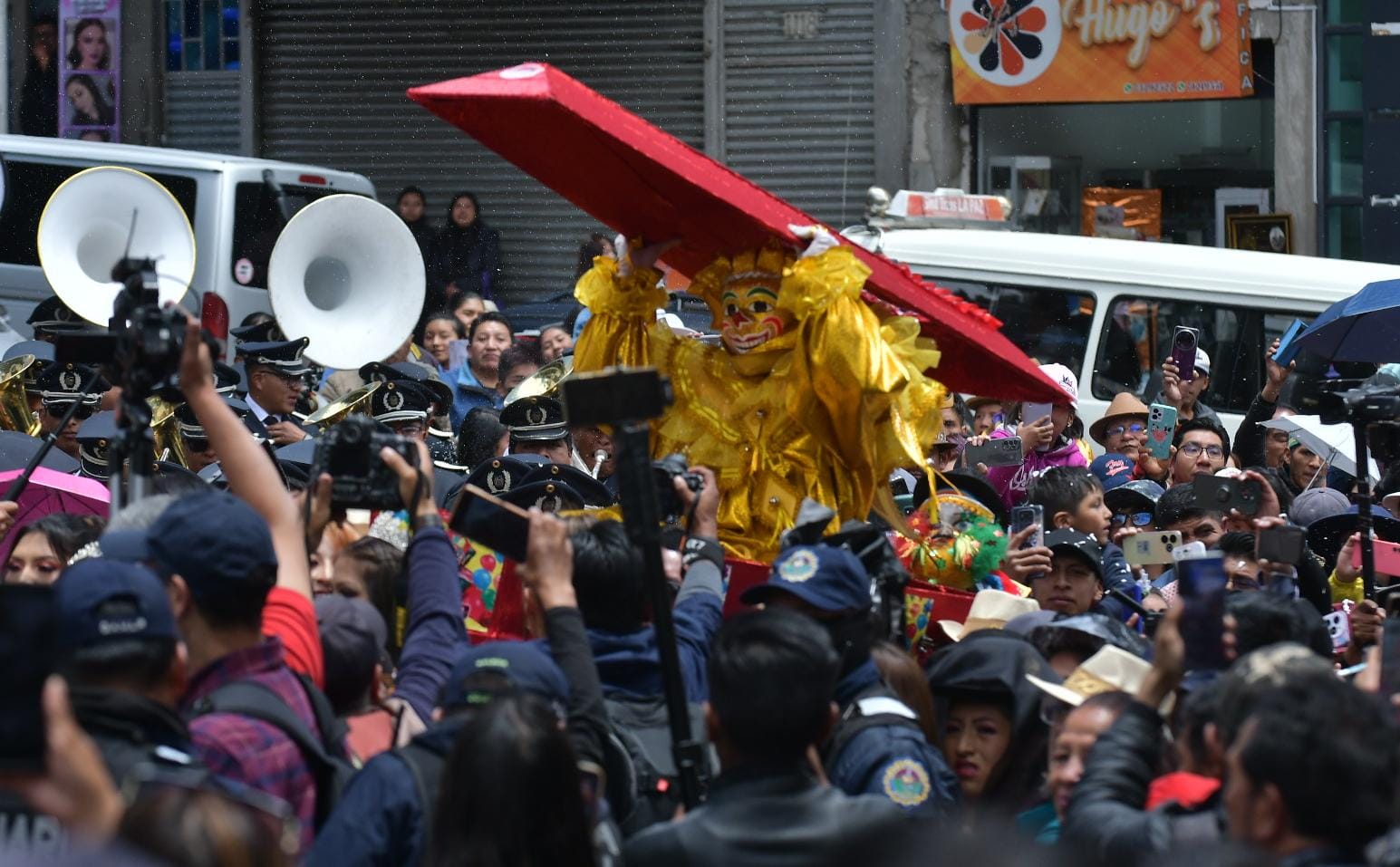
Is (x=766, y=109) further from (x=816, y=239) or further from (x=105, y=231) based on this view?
(x=816, y=239)

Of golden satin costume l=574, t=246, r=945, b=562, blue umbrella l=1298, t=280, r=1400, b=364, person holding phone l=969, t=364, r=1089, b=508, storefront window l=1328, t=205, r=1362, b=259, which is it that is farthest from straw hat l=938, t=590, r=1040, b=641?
storefront window l=1328, t=205, r=1362, b=259

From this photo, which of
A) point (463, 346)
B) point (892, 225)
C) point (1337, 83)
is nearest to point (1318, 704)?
point (463, 346)

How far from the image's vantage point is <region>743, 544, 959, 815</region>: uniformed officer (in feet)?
12.1

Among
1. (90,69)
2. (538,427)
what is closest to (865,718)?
(538,427)

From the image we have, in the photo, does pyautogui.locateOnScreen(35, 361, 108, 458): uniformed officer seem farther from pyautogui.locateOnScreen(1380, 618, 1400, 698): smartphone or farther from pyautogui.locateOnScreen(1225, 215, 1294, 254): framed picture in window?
pyautogui.locateOnScreen(1225, 215, 1294, 254): framed picture in window

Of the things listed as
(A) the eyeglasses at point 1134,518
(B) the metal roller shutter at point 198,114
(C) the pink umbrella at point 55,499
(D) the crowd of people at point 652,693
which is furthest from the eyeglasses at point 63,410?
(B) the metal roller shutter at point 198,114

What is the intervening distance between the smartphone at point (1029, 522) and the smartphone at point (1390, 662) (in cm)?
258

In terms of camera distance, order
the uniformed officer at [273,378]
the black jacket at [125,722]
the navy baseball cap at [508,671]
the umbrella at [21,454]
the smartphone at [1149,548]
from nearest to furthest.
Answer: the black jacket at [125,722]
the navy baseball cap at [508,671]
the smartphone at [1149,548]
the umbrella at [21,454]
the uniformed officer at [273,378]

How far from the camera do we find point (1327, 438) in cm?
779

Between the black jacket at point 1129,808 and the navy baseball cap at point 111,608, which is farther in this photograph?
the black jacket at point 1129,808

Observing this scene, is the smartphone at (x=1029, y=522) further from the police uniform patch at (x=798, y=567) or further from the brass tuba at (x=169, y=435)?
the brass tuba at (x=169, y=435)

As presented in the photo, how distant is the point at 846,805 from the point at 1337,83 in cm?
1256

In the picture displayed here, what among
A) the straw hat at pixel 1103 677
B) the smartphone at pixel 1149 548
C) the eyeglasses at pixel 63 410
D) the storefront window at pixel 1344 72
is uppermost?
the storefront window at pixel 1344 72

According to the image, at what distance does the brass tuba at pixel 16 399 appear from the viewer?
823 cm
